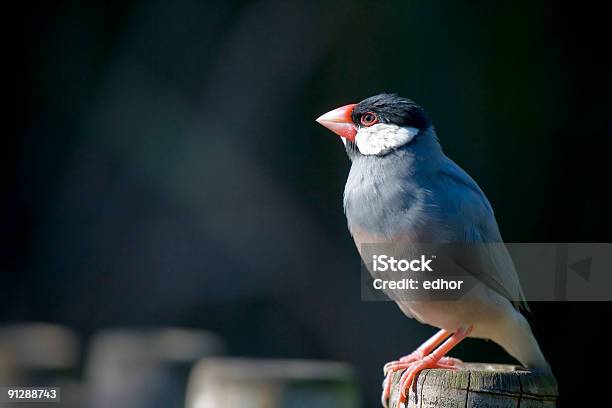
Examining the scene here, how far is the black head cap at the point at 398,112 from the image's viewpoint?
226 cm

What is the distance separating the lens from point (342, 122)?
2.36 metres

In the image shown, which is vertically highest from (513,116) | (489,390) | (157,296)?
(513,116)

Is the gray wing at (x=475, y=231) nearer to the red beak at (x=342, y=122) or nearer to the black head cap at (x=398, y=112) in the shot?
the black head cap at (x=398, y=112)

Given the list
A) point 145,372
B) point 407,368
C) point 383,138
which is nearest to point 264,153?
point 145,372

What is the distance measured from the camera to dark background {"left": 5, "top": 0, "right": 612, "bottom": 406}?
4816 mm

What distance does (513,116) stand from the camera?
4.83 m

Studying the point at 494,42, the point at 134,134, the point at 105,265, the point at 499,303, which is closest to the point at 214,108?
the point at 134,134

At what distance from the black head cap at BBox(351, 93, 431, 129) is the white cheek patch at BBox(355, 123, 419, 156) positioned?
16mm

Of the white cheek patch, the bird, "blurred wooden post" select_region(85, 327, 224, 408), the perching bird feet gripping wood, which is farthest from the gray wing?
"blurred wooden post" select_region(85, 327, 224, 408)

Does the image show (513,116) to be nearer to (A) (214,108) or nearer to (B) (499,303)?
(A) (214,108)

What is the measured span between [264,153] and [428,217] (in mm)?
3270

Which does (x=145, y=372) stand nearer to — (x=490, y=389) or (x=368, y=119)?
(x=368, y=119)

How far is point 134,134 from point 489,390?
4303mm

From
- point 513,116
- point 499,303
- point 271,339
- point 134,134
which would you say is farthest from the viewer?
point 134,134
